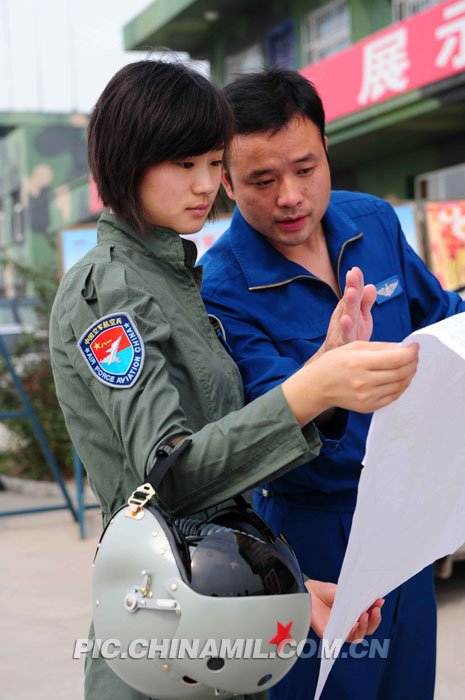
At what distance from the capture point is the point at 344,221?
Answer: 2014 mm

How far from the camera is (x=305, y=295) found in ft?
6.35

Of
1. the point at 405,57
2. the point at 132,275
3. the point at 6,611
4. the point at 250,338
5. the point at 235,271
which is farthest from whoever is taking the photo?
the point at 405,57

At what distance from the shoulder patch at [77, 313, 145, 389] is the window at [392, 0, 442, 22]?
13.1 m

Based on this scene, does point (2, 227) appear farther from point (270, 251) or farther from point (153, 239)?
point (153, 239)

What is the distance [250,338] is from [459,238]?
5.09m

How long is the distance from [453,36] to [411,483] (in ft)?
31.9

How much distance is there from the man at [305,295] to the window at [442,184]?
434 inches

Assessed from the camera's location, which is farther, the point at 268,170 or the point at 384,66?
the point at 384,66

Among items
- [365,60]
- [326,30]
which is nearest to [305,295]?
[365,60]

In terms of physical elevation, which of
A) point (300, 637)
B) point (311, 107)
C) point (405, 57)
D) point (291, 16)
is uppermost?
point (291, 16)

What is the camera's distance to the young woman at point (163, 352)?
123 cm

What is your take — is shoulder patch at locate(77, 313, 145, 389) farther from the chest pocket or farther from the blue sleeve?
the chest pocket

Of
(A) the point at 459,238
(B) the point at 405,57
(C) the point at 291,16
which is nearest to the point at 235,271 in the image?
(A) the point at 459,238

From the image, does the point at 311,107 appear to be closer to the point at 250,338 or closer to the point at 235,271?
the point at 235,271
